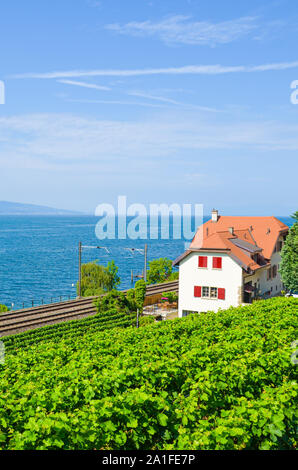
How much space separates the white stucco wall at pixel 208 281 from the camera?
37.7 meters

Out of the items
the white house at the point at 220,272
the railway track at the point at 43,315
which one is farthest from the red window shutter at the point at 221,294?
the railway track at the point at 43,315

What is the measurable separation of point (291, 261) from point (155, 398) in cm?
3424

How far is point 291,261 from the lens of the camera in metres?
39.8

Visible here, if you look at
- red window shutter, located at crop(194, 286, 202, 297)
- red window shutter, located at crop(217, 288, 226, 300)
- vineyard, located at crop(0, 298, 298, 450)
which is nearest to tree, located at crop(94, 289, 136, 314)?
red window shutter, located at crop(194, 286, 202, 297)

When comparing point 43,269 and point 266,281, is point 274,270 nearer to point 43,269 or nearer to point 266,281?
point 266,281

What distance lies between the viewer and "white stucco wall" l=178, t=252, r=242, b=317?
3772cm

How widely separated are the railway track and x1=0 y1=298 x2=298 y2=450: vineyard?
25.3 metres

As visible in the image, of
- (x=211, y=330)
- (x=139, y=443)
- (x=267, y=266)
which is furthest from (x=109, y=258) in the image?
(x=139, y=443)

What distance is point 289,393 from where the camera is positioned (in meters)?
8.71

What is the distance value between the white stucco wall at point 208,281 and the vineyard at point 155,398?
23.2m

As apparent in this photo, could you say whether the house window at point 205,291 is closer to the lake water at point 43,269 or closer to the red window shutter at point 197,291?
the red window shutter at point 197,291

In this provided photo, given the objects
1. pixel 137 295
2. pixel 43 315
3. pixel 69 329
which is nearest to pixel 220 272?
pixel 137 295

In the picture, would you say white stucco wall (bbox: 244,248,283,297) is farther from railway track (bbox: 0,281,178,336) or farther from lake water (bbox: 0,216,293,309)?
lake water (bbox: 0,216,293,309)

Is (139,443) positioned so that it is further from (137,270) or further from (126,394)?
(137,270)
